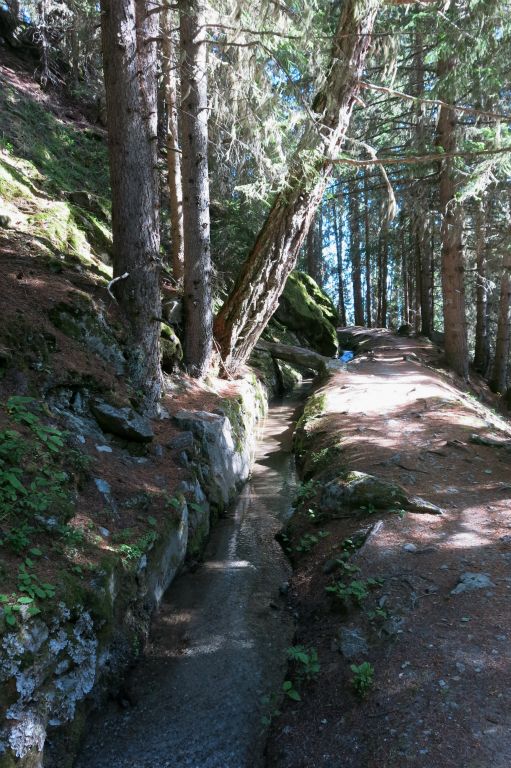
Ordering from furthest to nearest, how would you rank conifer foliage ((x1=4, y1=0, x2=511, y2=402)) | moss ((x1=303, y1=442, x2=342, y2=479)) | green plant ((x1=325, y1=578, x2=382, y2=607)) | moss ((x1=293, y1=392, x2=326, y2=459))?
moss ((x1=293, y1=392, x2=326, y2=459))
moss ((x1=303, y1=442, x2=342, y2=479))
conifer foliage ((x1=4, y1=0, x2=511, y2=402))
green plant ((x1=325, y1=578, x2=382, y2=607))

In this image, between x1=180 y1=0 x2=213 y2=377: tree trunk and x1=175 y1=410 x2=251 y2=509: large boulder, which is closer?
x1=175 y1=410 x2=251 y2=509: large boulder

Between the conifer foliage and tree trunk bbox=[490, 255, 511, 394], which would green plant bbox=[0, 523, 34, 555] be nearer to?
the conifer foliage

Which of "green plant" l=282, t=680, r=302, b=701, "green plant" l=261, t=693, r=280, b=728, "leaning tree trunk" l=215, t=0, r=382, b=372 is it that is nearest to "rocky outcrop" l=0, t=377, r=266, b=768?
"green plant" l=261, t=693, r=280, b=728

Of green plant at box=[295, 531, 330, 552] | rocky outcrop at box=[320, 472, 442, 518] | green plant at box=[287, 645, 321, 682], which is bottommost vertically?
green plant at box=[287, 645, 321, 682]

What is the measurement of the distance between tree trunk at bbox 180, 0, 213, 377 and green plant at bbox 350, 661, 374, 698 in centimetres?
625

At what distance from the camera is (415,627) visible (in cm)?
381

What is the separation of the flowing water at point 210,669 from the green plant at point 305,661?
0.18m

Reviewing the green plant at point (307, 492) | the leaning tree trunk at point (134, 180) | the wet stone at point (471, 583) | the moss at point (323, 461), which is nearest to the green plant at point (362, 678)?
the wet stone at point (471, 583)

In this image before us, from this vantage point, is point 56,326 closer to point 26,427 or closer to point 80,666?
point 26,427

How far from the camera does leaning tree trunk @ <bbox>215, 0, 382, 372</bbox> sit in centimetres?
763

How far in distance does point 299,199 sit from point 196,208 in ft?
6.24

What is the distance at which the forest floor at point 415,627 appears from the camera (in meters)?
2.96

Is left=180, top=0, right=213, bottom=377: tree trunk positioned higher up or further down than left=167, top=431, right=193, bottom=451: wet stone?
higher up

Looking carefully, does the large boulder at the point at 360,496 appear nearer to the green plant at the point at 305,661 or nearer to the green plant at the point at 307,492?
the green plant at the point at 307,492
